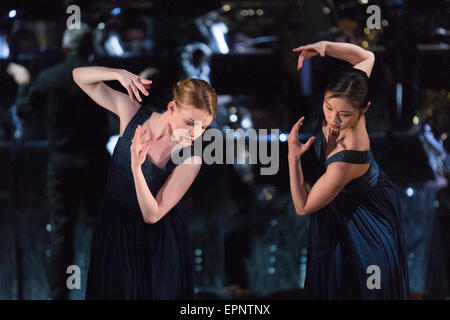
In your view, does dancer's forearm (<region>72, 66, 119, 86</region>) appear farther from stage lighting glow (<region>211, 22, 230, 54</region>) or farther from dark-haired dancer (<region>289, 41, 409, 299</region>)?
stage lighting glow (<region>211, 22, 230, 54</region>)

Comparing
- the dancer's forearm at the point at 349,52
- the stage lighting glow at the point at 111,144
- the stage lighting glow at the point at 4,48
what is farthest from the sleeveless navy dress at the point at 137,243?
the stage lighting glow at the point at 4,48

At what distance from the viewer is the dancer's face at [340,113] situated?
282cm

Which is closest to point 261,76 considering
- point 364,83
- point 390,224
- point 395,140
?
point 395,140

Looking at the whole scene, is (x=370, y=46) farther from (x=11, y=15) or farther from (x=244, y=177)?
(x=11, y=15)

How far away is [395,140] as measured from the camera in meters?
3.50

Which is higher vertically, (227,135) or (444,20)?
(444,20)

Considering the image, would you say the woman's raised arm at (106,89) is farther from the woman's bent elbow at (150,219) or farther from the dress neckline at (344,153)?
the dress neckline at (344,153)

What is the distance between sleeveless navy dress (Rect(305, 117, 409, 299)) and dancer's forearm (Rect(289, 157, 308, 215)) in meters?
0.12

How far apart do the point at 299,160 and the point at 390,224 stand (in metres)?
0.53

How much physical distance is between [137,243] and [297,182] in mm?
801

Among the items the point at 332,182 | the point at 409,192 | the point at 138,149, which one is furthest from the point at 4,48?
the point at 409,192

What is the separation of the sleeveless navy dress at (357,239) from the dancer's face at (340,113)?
0.08 m

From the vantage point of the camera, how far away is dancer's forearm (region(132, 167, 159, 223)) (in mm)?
2761

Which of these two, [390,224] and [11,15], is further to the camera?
[11,15]
